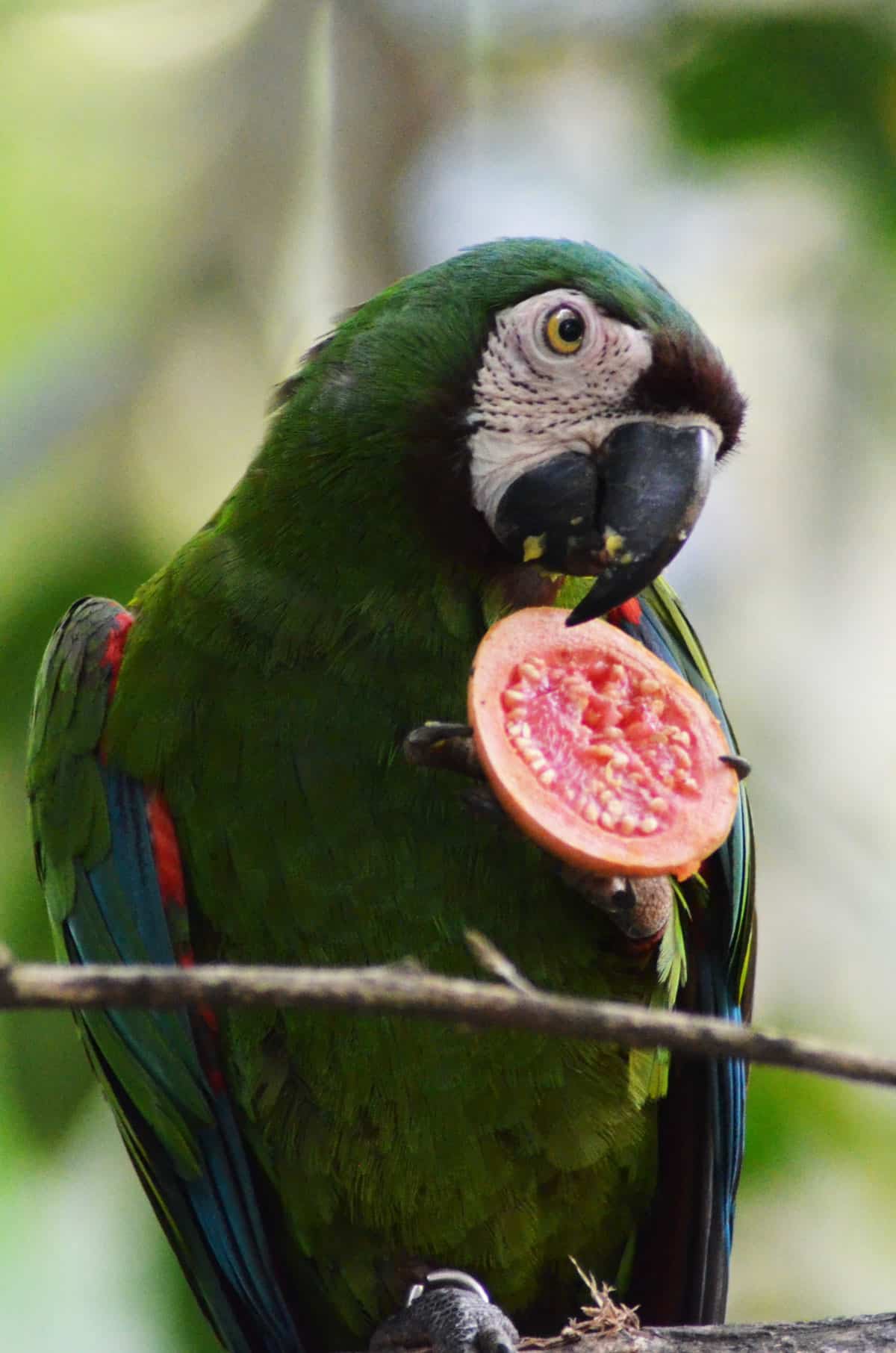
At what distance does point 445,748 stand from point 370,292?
2072 millimetres

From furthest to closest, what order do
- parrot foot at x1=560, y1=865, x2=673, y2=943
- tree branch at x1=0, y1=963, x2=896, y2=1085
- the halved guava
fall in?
parrot foot at x1=560, y1=865, x2=673, y2=943
the halved guava
tree branch at x1=0, y1=963, x2=896, y2=1085

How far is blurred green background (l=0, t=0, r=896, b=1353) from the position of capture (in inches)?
128

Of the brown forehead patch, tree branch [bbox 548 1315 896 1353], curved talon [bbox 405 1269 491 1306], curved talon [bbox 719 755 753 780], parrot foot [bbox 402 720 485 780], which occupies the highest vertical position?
the brown forehead patch

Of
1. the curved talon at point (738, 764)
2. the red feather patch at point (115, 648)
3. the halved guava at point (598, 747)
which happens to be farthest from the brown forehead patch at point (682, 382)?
the red feather patch at point (115, 648)

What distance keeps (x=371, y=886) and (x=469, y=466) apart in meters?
0.53

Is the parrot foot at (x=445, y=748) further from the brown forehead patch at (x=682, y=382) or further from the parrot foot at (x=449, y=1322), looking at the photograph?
the parrot foot at (x=449, y=1322)

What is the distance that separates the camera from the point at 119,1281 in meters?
3.23

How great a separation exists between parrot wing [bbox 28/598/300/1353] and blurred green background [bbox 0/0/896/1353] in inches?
37.2

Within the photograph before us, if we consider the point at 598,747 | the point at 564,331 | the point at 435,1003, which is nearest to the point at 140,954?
the point at 598,747

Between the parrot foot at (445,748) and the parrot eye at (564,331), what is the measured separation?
1.71 ft

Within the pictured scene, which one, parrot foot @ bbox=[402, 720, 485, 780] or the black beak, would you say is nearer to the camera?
parrot foot @ bbox=[402, 720, 485, 780]

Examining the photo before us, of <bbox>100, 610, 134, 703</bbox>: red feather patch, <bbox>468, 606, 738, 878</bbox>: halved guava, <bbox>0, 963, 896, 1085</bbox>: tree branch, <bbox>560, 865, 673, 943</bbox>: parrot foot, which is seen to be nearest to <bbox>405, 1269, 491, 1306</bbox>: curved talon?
<bbox>560, 865, 673, 943</bbox>: parrot foot

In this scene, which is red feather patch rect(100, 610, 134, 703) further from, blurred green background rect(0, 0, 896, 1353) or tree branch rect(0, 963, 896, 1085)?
tree branch rect(0, 963, 896, 1085)

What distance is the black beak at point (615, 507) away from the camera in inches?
70.1
